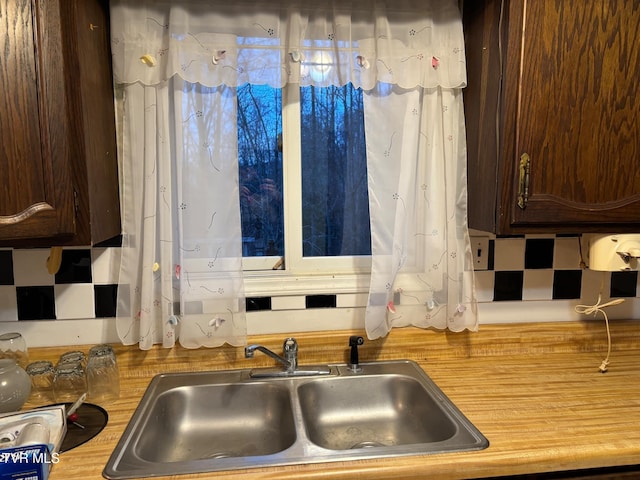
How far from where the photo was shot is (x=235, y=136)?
51.6 inches

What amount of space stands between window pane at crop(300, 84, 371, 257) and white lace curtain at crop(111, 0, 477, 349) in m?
0.12

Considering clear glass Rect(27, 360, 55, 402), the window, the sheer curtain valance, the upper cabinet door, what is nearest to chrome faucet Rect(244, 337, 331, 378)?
the window

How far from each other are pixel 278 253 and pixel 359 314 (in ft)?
1.11

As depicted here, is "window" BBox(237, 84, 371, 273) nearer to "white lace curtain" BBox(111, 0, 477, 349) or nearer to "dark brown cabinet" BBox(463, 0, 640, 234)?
"white lace curtain" BBox(111, 0, 477, 349)

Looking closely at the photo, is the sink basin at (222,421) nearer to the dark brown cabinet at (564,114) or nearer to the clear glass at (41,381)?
the clear glass at (41,381)

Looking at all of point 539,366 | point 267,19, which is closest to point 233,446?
point 539,366

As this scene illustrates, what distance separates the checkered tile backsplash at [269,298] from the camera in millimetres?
1362

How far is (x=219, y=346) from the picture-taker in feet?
4.60

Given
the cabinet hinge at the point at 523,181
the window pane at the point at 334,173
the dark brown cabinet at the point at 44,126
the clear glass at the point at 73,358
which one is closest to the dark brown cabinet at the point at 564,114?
the cabinet hinge at the point at 523,181

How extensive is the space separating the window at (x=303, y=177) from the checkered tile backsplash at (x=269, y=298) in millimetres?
166

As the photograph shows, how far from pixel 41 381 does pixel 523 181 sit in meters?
1.42

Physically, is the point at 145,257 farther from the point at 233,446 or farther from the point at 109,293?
the point at 233,446

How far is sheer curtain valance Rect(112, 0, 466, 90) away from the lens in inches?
49.6

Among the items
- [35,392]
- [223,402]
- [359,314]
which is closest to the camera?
[35,392]
